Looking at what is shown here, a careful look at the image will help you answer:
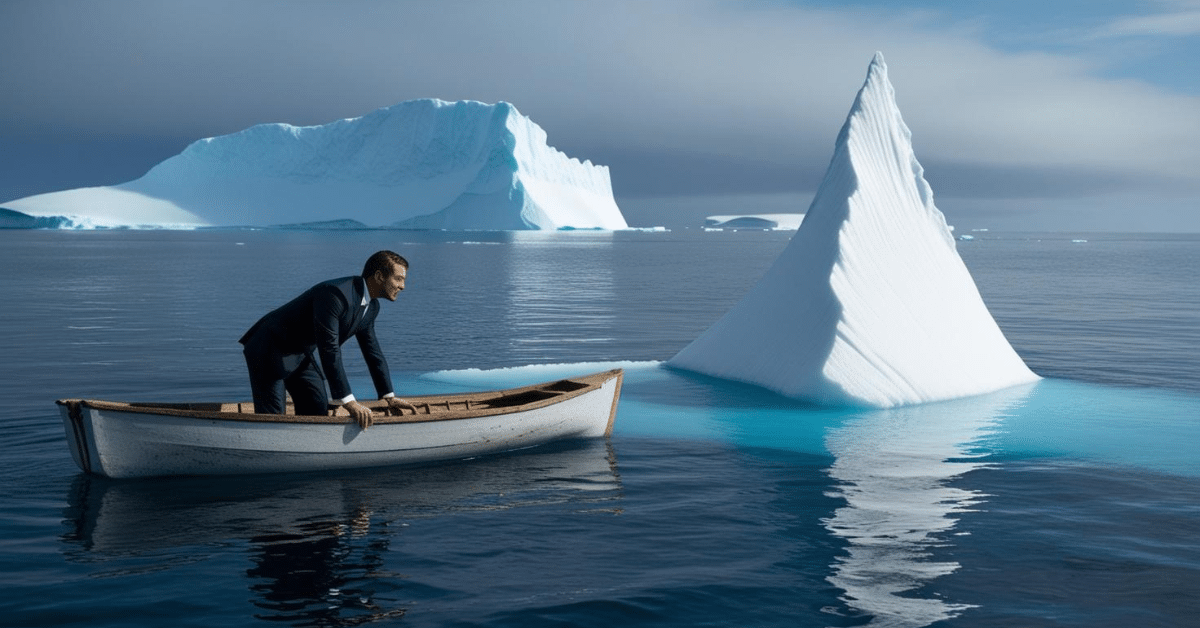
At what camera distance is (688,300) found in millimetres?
35562

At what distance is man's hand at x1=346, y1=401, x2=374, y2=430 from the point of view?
29.2 feet

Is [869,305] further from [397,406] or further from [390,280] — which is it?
[390,280]

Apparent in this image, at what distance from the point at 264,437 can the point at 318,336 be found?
4.04ft

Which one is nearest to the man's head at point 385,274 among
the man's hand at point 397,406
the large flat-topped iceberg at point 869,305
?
the man's hand at point 397,406

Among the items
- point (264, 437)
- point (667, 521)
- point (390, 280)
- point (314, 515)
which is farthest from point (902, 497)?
point (264, 437)

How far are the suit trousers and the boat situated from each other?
178 millimetres

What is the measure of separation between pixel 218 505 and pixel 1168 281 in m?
52.9

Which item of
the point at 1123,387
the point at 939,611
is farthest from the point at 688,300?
the point at 939,611

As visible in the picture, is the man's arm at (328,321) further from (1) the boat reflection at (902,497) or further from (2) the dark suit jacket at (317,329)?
(1) the boat reflection at (902,497)

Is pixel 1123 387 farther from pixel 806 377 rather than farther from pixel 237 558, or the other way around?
pixel 237 558

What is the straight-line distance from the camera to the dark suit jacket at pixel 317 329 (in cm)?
841

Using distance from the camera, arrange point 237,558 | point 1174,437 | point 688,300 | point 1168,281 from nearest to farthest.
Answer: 1. point 237,558
2. point 1174,437
3. point 688,300
4. point 1168,281

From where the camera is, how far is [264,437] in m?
8.95

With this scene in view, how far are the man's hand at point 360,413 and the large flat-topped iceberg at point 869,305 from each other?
6.66m
